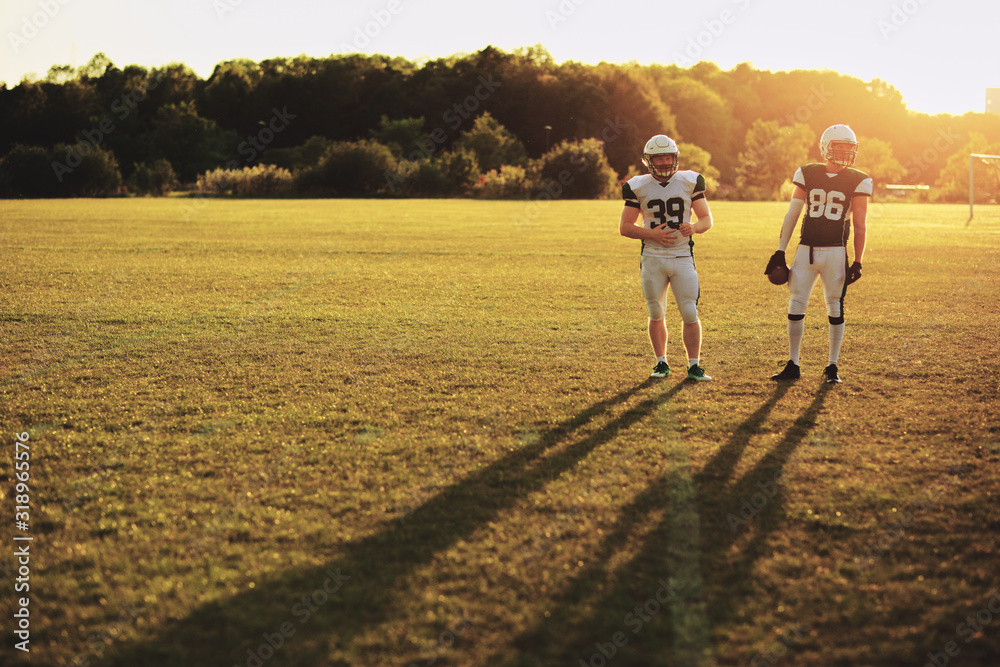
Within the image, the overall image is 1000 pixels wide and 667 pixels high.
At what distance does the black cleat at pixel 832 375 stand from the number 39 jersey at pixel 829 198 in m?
1.13

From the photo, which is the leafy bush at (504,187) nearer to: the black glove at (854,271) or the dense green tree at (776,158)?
the dense green tree at (776,158)

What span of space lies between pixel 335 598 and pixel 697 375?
15.1 ft

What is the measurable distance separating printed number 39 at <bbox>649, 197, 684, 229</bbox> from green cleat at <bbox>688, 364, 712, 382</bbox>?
1323 millimetres

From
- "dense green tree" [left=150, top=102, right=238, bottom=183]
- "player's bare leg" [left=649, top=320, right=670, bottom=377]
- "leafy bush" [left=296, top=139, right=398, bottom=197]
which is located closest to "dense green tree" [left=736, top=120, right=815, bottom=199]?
"leafy bush" [left=296, top=139, right=398, bottom=197]

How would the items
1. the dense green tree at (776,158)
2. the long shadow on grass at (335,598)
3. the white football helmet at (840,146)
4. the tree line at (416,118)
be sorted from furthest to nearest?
the dense green tree at (776,158)
the tree line at (416,118)
the white football helmet at (840,146)
the long shadow on grass at (335,598)

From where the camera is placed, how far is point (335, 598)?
11.1 ft

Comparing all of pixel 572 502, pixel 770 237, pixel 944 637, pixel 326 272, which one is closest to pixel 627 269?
pixel 326 272

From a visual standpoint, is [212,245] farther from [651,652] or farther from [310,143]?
[310,143]

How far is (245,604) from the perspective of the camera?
334 centimetres

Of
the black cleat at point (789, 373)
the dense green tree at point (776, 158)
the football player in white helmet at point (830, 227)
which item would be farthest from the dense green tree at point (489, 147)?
the black cleat at point (789, 373)

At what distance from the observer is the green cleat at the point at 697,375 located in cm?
712

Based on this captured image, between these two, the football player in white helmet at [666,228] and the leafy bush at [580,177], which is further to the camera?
the leafy bush at [580,177]

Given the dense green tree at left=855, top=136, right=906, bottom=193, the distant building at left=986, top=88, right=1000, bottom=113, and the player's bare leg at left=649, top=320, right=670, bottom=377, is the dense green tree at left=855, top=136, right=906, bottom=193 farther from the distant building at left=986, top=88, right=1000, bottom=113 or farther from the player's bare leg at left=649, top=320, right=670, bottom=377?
the player's bare leg at left=649, top=320, right=670, bottom=377

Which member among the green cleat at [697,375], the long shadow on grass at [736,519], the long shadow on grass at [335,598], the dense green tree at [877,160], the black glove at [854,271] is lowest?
the long shadow on grass at [335,598]
